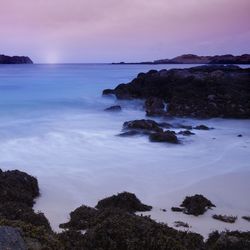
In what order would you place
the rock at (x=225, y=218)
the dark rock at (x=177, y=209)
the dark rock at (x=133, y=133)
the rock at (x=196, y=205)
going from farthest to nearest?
the dark rock at (x=133, y=133) < the dark rock at (x=177, y=209) < the rock at (x=196, y=205) < the rock at (x=225, y=218)

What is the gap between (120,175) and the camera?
8.81 meters

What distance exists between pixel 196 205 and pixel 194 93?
13877 mm

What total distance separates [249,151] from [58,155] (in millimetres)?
5329

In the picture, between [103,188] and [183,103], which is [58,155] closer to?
[103,188]

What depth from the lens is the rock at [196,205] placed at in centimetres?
624

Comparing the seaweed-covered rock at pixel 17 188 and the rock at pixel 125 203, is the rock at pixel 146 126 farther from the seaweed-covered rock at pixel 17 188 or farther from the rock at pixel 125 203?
the rock at pixel 125 203

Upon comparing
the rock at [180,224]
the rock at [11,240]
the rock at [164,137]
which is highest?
the rock at [11,240]

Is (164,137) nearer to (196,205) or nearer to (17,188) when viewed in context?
(196,205)

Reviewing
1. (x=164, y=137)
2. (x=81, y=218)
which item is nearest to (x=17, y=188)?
(x=81, y=218)

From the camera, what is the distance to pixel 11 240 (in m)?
3.02

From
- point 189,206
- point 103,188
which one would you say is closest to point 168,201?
point 189,206

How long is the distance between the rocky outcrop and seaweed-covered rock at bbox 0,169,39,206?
10829mm

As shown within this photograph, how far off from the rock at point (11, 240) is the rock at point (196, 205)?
363 centimetres

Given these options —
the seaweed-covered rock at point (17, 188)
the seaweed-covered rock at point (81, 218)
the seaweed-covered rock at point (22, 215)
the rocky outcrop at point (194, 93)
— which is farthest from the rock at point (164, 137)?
the seaweed-covered rock at point (22, 215)
